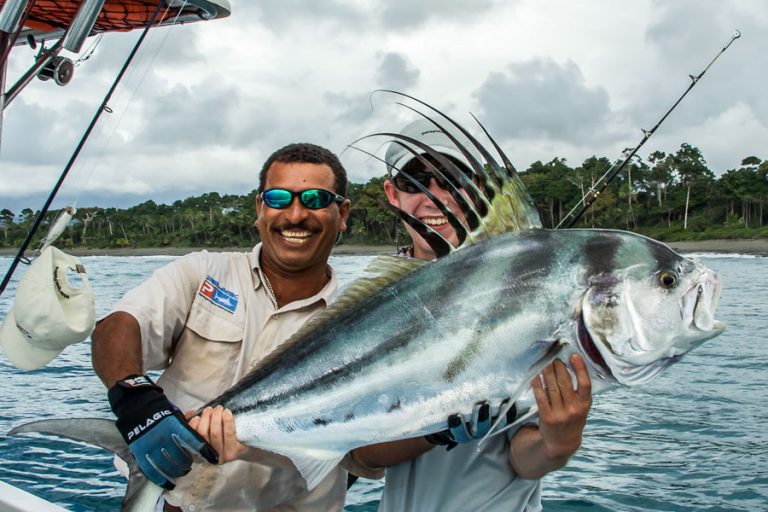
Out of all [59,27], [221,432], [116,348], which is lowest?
[221,432]

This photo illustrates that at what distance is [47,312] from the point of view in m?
2.80

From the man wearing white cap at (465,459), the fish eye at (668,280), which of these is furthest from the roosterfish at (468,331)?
the man wearing white cap at (465,459)

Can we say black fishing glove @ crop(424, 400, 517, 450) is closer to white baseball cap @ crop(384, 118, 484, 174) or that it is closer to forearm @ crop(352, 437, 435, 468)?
forearm @ crop(352, 437, 435, 468)

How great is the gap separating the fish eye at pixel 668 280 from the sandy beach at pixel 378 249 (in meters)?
24.1

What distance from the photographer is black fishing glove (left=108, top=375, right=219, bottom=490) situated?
8.09 feet

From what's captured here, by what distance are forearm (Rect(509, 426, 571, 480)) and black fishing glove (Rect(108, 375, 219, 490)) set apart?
1158 millimetres

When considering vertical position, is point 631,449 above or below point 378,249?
below

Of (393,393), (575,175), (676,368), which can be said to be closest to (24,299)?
(393,393)

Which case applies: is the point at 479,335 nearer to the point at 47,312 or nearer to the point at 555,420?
the point at 555,420

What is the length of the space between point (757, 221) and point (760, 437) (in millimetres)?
65618

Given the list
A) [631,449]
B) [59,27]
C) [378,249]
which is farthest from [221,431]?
[378,249]

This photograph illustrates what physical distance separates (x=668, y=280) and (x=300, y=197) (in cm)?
170

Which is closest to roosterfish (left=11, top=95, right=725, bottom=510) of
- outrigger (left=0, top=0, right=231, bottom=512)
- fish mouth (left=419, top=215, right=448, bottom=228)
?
fish mouth (left=419, top=215, right=448, bottom=228)

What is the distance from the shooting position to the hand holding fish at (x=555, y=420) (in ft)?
7.34
